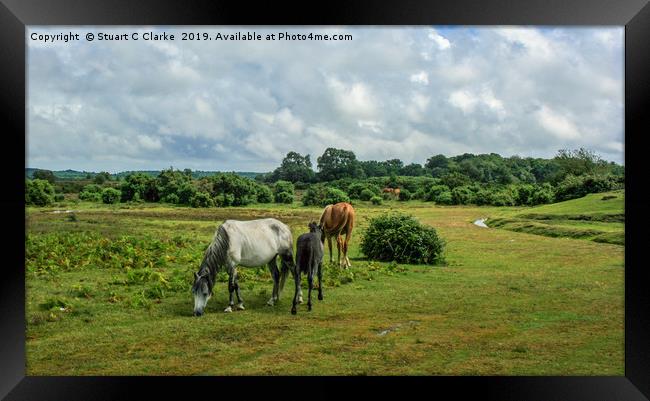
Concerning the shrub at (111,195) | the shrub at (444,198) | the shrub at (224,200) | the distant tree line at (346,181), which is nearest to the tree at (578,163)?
the distant tree line at (346,181)

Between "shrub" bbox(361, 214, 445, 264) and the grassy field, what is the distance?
0.59ft

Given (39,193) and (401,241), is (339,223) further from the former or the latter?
(39,193)

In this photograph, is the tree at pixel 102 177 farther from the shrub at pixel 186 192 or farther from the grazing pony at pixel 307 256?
the grazing pony at pixel 307 256

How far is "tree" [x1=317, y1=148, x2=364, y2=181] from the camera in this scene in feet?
26.3

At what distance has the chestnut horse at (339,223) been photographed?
26.6ft

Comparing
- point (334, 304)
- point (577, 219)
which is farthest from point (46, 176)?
point (577, 219)

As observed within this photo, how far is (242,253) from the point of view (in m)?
7.04

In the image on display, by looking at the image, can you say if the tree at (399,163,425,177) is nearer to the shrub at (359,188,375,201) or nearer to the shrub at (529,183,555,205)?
the shrub at (359,188,375,201)

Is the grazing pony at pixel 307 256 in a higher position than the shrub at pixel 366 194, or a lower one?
lower

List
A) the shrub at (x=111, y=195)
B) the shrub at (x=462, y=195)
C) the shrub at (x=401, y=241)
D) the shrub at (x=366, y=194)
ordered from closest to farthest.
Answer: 1. the shrub at (x=111, y=195)
2. the shrub at (x=366, y=194)
3. the shrub at (x=401, y=241)
4. the shrub at (x=462, y=195)

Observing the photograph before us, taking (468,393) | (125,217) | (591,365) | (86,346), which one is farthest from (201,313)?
(591,365)

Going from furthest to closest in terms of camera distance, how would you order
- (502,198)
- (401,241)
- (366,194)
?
1. (502,198)
2. (401,241)
3. (366,194)

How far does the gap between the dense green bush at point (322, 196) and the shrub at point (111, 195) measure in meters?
3.07

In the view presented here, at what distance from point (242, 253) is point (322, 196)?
1.83m
